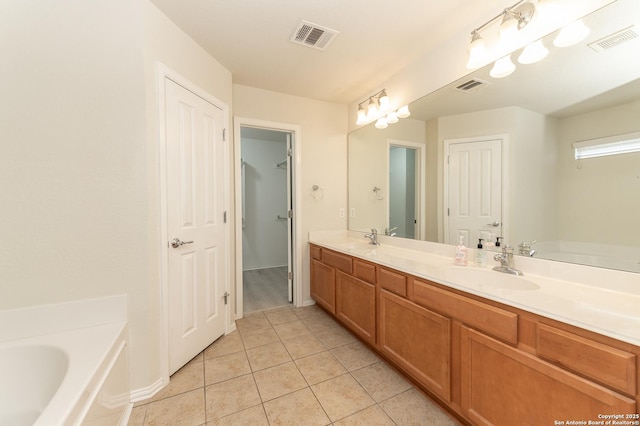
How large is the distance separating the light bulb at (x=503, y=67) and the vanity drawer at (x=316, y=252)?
2.04 m

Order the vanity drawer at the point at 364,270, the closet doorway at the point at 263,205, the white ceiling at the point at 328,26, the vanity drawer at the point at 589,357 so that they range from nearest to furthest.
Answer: the vanity drawer at the point at 589,357 → the white ceiling at the point at 328,26 → the vanity drawer at the point at 364,270 → the closet doorway at the point at 263,205

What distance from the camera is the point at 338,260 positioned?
235cm

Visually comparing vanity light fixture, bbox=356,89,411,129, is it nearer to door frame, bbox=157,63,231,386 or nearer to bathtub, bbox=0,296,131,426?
door frame, bbox=157,63,231,386

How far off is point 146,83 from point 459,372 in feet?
7.99

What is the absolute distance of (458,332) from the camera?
1.26m

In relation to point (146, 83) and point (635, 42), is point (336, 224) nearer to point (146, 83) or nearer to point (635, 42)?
point (146, 83)

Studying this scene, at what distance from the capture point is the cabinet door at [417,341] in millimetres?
1336

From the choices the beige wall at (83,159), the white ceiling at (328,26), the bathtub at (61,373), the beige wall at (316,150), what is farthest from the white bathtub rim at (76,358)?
the white ceiling at (328,26)

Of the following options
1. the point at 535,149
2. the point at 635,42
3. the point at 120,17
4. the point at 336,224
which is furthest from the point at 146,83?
the point at 635,42

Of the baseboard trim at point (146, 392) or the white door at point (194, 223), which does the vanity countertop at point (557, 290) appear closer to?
the white door at point (194, 223)

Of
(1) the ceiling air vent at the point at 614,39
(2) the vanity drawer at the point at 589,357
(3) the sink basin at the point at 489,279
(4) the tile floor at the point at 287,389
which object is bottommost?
(4) the tile floor at the point at 287,389

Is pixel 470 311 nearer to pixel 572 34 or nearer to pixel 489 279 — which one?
pixel 489 279

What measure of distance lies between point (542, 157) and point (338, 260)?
165 centimetres

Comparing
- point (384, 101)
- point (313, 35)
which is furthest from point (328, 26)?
point (384, 101)
